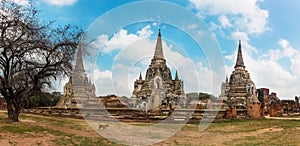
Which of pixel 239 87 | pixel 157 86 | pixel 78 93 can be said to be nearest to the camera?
pixel 78 93

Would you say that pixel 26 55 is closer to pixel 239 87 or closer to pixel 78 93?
pixel 78 93

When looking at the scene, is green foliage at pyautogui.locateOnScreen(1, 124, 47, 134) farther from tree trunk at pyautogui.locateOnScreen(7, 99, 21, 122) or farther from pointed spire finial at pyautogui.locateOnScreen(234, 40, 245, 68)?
pointed spire finial at pyautogui.locateOnScreen(234, 40, 245, 68)

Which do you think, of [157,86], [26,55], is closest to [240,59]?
[157,86]

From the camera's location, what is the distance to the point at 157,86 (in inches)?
1757

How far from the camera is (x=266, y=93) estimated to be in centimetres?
4000

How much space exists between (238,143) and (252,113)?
17.0 metres

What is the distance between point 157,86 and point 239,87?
13.2 meters

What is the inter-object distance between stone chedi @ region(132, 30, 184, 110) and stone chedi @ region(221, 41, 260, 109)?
7.52 metres

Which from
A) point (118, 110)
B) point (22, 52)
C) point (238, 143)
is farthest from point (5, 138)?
point (118, 110)

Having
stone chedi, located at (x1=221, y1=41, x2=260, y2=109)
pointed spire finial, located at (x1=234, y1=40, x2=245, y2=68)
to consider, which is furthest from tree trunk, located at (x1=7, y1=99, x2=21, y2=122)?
pointed spire finial, located at (x1=234, y1=40, x2=245, y2=68)

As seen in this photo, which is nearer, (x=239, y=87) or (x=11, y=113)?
(x=11, y=113)

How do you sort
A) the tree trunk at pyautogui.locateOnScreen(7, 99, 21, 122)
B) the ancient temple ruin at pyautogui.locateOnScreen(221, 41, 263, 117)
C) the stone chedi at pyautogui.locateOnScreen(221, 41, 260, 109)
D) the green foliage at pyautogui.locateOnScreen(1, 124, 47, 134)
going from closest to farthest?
the green foliage at pyautogui.locateOnScreen(1, 124, 47, 134)
the tree trunk at pyautogui.locateOnScreen(7, 99, 21, 122)
the ancient temple ruin at pyautogui.locateOnScreen(221, 41, 263, 117)
the stone chedi at pyautogui.locateOnScreen(221, 41, 260, 109)

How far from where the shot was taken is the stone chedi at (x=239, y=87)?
145 feet

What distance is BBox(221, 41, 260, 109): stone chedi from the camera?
44.2m
